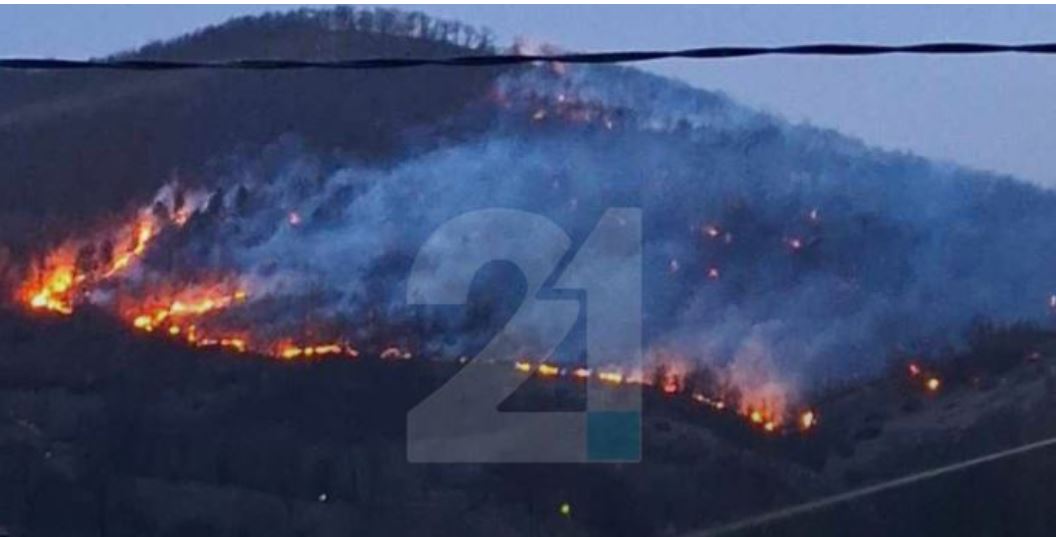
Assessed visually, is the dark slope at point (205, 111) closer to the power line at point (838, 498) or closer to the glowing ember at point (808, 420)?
the glowing ember at point (808, 420)

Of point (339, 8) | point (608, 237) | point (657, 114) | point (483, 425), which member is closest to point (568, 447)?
point (483, 425)

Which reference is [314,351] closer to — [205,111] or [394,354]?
[394,354]

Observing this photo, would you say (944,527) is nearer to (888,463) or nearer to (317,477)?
(888,463)

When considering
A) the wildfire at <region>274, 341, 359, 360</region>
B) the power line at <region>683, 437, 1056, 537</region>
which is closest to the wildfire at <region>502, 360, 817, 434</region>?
the power line at <region>683, 437, 1056, 537</region>

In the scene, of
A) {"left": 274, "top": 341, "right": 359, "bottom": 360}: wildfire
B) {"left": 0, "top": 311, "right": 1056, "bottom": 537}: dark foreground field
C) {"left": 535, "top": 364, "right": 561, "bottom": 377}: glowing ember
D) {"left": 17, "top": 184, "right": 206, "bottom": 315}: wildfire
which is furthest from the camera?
{"left": 17, "top": 184, "right": 206, "bottom": 315}: wildfire

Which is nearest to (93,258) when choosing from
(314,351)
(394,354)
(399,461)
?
(314,351)

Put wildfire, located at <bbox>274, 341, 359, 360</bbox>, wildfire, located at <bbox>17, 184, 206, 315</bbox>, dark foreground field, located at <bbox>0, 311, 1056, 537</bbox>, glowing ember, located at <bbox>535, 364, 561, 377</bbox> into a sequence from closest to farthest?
1. glowing ember, located at <bbox>535, 364, 561, 377</bbox>
2. dark foreground field, located at <bbox>0, 311, 1056, 537</bbox>
3. wildfire, located at <bbox>274, 341, 359, 360</bbox>
4. wildfire, located at <bbox>17, 184, 206, 315</bbox>

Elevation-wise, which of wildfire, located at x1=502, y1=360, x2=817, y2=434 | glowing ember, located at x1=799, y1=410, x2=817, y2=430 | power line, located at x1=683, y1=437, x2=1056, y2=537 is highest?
wildfire, located at x1=502, y1=360, x2=817, y2=434

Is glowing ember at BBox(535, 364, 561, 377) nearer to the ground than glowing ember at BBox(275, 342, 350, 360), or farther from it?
nearer to the ground

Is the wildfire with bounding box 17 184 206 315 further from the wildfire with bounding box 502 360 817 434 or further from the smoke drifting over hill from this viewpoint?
the wildfire with bounding box 502 360 817 434

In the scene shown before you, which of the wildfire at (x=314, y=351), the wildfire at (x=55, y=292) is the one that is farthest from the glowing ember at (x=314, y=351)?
the wildfire at (x=55, y=292)

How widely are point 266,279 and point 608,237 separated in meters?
1.14

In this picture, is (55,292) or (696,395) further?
(55,292)

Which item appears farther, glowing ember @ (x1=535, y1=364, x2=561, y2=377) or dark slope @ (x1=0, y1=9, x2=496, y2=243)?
dark slope @ (x1=0, y1=9, x2=496, y2=243)
